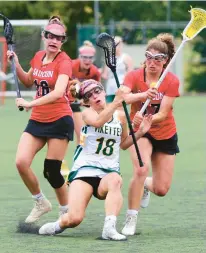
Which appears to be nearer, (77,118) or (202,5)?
(77,118)

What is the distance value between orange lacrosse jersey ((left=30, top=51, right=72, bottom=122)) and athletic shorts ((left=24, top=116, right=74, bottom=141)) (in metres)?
0.04

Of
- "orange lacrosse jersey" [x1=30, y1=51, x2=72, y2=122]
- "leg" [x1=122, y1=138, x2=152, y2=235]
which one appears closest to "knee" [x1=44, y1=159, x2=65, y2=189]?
"orange lacrosse jersey" [x1=30, y1=51, x2=72, y2=122]

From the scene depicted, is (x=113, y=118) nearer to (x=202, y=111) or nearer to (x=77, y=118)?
(x=77, y=118)

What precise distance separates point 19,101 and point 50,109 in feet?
1.65

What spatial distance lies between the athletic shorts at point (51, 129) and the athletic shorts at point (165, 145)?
2.34ft

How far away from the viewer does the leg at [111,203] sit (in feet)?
26.5

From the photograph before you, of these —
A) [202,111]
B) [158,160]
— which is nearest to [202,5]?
[202,111]

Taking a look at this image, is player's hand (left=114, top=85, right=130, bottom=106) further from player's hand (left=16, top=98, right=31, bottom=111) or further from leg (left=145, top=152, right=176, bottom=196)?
leg (left=145, top=152, right=176, bottom=196)

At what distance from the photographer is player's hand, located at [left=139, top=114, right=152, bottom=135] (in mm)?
8519

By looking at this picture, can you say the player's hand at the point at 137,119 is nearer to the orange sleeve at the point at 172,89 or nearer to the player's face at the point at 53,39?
the orange sleeve at the point at 172,89

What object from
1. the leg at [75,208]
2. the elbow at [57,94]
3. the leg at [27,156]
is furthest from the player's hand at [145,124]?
the leg at [27,156]

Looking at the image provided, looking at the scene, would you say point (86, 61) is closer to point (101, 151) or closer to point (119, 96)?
point (101, 151)

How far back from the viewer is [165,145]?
929cm

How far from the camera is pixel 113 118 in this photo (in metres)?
8.52
